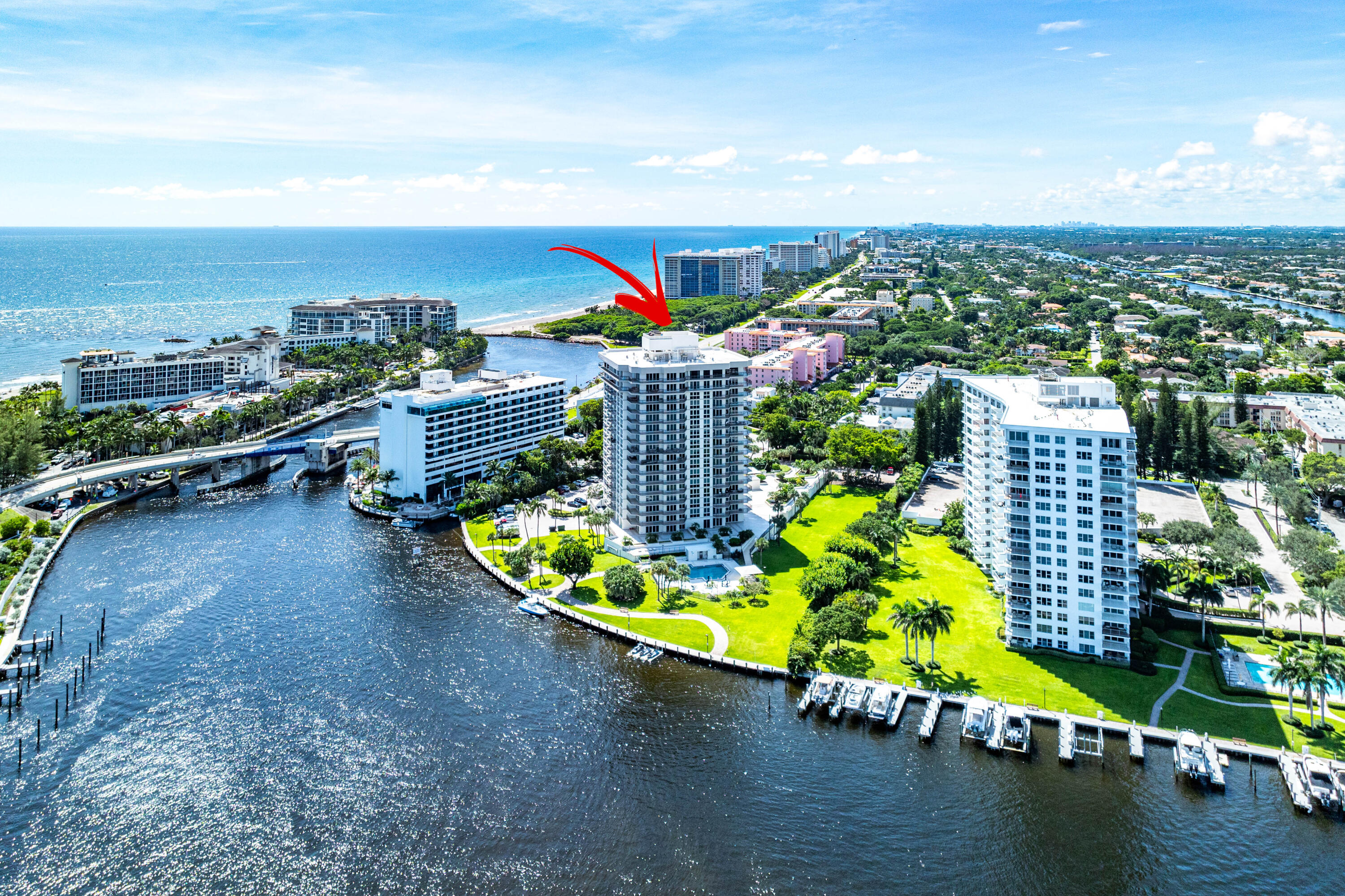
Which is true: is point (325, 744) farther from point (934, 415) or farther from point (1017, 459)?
point (934, 415)

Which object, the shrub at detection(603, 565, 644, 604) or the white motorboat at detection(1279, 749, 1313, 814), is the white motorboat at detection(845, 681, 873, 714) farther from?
the white motorboat at detection(1279, 749, 1313, 814)

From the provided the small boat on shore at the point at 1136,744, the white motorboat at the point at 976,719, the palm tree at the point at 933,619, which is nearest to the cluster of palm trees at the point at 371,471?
the palm tree at the point at 933,619

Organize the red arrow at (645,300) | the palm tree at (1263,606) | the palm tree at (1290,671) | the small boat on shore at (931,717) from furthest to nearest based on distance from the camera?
the red arrow at (645,300) → the palm tree at (1263,606) → the small boat on shore at (931,717) → the palm tree at (1290,671)

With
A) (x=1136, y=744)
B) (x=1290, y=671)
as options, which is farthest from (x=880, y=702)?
(x=1290, y=671)

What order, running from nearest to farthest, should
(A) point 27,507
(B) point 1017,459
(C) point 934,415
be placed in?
(B) point 1017,459 < (A) point 27,507 < (C) point 934,415

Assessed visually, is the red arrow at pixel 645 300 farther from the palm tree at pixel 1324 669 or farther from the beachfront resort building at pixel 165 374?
the beachfront resort building at pixel 165 374

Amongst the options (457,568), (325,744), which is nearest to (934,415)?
(457,568)
